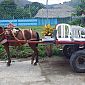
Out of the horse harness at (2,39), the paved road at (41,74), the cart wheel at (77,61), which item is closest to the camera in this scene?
the paved road at (41,74)

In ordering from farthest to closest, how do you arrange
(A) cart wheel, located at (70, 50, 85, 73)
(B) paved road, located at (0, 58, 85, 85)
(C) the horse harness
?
1. (C) the horse harness
2. (A) cart wheel, located at (70, 50, 85, 73)
3. (B) paved road, located at (0, 58, 85, 85)

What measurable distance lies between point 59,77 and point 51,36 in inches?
70.2

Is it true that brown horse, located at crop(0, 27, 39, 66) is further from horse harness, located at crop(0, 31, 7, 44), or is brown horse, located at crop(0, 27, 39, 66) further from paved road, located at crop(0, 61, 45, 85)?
paved road, located at crop(0, 61, 45, 85)

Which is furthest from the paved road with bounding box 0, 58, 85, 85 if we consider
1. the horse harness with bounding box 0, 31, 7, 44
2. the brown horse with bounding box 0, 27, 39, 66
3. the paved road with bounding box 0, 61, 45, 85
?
the horse harness with bounding box 0, 31, 7, 44

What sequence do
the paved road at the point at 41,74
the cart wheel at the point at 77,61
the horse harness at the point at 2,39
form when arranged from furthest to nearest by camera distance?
the horse harness at the point at 2,39 < the cart wheel at the point at 77,61 < the paved road at the point at 41,74

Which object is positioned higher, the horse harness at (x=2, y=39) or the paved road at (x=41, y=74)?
the horse harness at (x=2, y=39)

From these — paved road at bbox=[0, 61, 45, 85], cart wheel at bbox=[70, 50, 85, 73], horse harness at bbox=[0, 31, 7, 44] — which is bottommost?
paved road at bbox=[0, 61, 45, 85]

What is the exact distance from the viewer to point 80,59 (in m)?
8.46

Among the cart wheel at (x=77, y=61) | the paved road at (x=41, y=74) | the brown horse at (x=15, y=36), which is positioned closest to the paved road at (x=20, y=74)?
the paved road at (x=41, y=74)

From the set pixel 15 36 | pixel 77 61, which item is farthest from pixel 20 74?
pixel 77 61

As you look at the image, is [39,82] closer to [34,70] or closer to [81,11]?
[34,70]

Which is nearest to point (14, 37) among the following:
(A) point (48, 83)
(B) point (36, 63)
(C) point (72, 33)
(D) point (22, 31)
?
(D) point (22, 31)

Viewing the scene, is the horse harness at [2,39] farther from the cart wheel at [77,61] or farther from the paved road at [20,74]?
the cart wheel at [77,61]

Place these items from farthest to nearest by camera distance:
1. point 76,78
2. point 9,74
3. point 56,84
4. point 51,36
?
point 51,36
point 9,74
point 76,78
point 56,84
